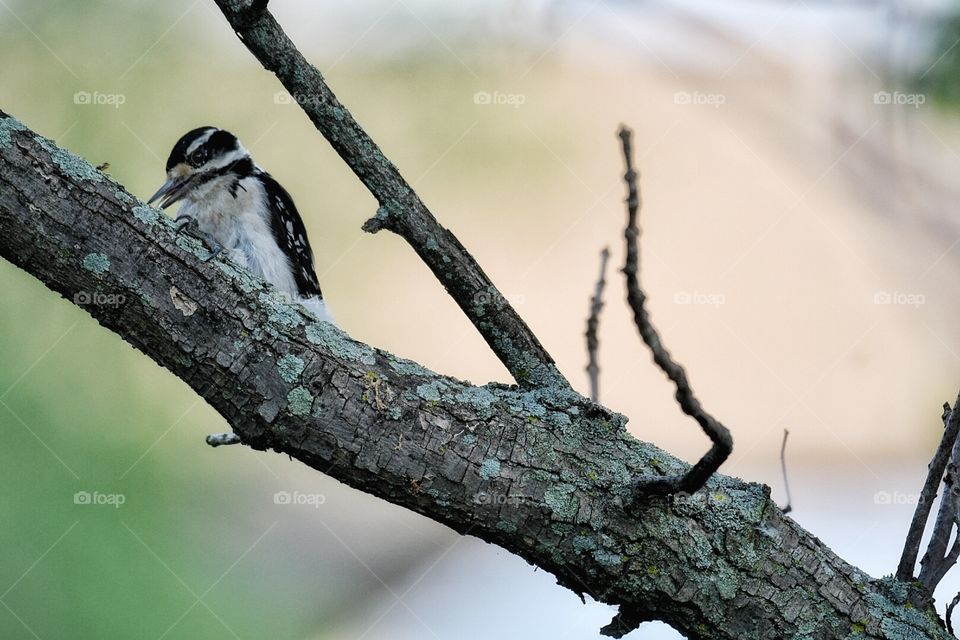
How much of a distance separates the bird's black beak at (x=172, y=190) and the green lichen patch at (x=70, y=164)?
5.17 feet

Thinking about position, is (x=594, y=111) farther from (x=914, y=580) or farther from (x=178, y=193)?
(x=914, y=580)

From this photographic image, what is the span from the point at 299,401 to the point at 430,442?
21 cm

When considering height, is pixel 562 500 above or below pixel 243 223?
below

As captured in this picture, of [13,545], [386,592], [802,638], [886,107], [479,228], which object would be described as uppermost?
[886,107]

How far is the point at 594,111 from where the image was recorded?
3.28m

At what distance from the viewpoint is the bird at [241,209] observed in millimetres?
3023

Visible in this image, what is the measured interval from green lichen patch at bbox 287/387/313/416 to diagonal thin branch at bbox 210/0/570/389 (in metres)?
0.35

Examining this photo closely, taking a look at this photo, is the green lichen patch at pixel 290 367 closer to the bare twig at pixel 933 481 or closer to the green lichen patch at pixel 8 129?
the green lichen patch at pixel 8 129

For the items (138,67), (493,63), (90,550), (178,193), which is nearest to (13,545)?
(90,550)

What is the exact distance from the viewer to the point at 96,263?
4.79 ft

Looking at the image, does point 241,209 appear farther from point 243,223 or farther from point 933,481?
point 933,481

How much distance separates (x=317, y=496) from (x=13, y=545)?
0.89 m

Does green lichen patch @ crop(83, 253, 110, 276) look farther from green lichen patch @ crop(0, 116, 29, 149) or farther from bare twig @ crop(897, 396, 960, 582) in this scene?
→ bare twig @ crop(897, 396, 960, 582)

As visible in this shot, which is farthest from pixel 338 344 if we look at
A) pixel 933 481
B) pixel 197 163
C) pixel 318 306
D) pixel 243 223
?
pixel 197 163
